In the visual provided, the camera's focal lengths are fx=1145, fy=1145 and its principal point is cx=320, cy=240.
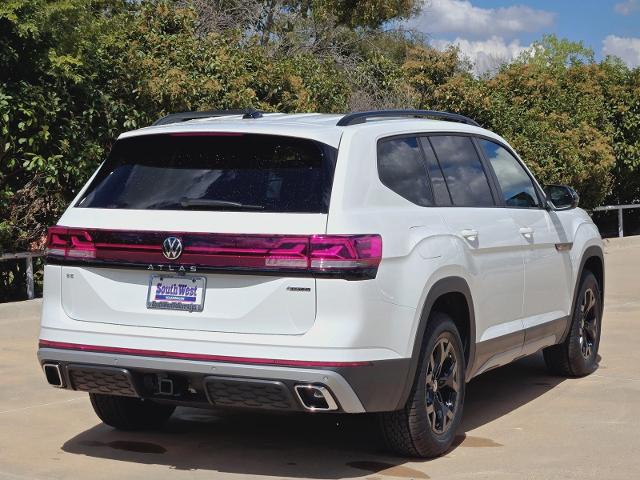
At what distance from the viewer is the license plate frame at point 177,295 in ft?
18.5

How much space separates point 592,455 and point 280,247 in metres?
2.19

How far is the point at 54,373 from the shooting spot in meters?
5.94

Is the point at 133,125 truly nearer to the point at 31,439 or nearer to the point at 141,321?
the point at 31,439

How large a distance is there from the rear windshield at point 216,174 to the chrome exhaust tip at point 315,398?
0.85 meters

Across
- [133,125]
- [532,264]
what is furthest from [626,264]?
[532,264]

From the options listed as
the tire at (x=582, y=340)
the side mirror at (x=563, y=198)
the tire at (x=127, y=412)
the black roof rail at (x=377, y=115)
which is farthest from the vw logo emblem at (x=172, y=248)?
the tire at (x=582, y=340)

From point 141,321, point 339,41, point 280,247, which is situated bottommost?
point 141,321

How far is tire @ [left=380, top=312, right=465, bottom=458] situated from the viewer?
5.96 meters

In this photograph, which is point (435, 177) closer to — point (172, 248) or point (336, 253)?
point (336, 253)

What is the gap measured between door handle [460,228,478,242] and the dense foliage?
19.5 feet

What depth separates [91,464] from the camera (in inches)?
241

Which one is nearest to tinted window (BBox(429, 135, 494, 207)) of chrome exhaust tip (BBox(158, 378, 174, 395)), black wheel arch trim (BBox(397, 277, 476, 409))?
black wheel arch trim (BBox(397, 277, 476, 409))

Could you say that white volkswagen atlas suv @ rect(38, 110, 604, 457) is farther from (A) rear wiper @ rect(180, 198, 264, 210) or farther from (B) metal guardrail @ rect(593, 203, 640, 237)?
(B) metal guardrail @ rect(593, 203, 640, 237)

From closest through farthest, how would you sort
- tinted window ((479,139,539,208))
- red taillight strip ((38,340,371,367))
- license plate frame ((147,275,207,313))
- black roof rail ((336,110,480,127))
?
1. red taillight strip ((38,340,371,367))
2. license plate frame ((147,275,207,313))
3. black roof rail ((336,110,480,127))
4. tinted window ((479,139,539,208))
